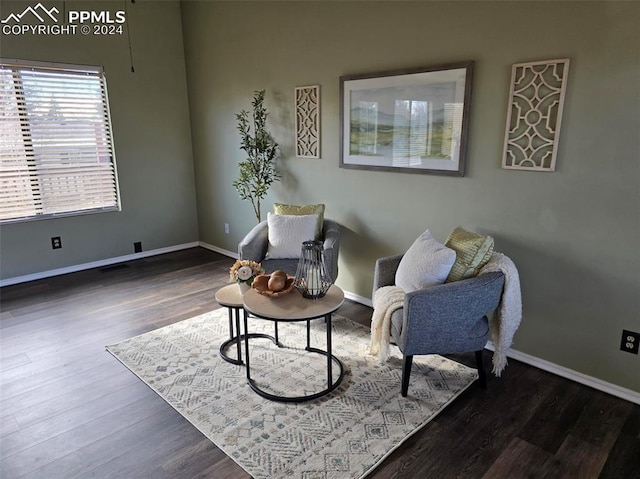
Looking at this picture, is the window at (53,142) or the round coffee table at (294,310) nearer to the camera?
the round coffee table at (294,310)

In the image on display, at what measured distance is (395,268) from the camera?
2777mm

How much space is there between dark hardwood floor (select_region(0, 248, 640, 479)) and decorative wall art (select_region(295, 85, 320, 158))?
2.07 metres

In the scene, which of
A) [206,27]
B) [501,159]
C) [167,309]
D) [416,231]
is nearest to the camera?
[501,159]

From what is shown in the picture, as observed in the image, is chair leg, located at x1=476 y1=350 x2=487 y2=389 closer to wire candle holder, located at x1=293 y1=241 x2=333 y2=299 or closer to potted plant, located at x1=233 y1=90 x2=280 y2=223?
wire candle holder, located at x1=293 y1=241 x2=333 y2=299

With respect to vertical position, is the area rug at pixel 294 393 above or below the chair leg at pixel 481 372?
below

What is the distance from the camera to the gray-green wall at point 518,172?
224cm

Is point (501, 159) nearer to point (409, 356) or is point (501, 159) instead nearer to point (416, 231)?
point (416, 231)

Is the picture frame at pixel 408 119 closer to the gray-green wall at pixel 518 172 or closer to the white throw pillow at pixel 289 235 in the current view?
the gray-green wall at pixel 518 172

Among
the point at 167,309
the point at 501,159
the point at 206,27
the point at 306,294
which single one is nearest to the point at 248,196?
the point at 167,309

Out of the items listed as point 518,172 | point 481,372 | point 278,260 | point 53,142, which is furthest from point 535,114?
point 53,142

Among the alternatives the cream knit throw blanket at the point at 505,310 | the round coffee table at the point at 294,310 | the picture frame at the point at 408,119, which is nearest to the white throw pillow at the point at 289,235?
the picture frame at the point at 408,119

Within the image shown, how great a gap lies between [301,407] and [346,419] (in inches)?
10.1

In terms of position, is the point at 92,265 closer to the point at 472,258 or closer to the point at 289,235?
the point at 289,235

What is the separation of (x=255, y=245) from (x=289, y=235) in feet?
0.94
